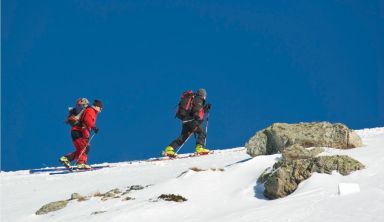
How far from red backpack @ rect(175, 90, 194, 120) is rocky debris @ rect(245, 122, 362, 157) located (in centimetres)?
644

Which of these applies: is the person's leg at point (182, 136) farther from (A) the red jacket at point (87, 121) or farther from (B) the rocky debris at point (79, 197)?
(B) the rocky debris at point (79, 197)

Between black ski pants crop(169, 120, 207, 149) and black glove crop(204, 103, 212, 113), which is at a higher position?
black glove crop(204, 103, 212, 113)

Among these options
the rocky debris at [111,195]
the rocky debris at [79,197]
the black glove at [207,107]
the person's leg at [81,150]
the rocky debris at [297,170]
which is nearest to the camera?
the rocky debris at [297,170]

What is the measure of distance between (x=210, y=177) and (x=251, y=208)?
2087mm

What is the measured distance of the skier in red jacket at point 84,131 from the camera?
17.8 m

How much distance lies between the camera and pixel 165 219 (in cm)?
805

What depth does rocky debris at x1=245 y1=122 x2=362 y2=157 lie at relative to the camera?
35.4ft

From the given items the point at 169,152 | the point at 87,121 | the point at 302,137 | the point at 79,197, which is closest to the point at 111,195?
the point at 79,197

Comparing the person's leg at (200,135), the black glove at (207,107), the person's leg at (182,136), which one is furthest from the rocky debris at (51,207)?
the black glove at (207,107)

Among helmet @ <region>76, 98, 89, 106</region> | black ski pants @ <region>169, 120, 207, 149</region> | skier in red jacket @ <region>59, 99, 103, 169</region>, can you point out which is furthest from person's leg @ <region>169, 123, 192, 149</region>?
helmet @ <region>76, 98, 89, 106</region>

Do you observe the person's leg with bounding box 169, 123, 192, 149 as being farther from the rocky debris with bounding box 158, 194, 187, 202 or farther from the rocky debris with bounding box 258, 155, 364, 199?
the rocky debris with bounding box 258, 155, 364, 199

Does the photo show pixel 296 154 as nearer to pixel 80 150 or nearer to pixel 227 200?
pixel 227 200

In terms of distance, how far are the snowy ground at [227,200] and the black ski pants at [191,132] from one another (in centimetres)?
521

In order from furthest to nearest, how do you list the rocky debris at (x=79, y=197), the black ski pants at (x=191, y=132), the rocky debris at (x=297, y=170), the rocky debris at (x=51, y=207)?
the black ski pants at (x=191, y=132) < the rocky debris at (x=79, y=197) < the rocky debris at (x=51, y=207) < the rocky debris at (x=297, y=170)
